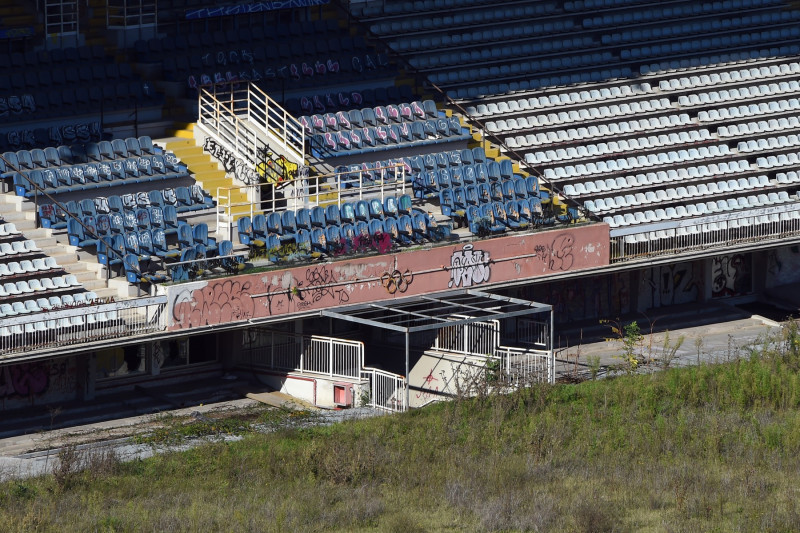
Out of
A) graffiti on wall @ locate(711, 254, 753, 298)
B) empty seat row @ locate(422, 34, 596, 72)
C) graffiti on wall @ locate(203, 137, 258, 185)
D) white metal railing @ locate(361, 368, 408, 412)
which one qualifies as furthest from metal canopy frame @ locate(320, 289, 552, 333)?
empty seat row @ locate(422, 34, 596, 72)

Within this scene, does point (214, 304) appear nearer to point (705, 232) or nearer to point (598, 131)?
point (705, 232)

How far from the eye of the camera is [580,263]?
3766 cm

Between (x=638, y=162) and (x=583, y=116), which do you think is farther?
(x=583, y=116)

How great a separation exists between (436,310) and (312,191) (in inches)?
219

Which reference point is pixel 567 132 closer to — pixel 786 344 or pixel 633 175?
pixel 633 175

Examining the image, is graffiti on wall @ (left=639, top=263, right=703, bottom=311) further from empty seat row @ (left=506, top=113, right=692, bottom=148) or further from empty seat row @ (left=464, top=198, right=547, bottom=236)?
empty seat row @ (left=464, top=198, right=547, bottom=236)

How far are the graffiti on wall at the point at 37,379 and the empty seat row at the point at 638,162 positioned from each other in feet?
43.4

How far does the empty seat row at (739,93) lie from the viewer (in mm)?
43938

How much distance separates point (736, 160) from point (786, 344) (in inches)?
352

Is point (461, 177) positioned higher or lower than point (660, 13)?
lower

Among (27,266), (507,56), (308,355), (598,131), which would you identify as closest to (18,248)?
(27,266)

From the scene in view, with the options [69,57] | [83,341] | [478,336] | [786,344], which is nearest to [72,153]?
[69,57]

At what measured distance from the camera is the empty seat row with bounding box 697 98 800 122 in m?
43.5

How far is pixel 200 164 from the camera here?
3803cm
